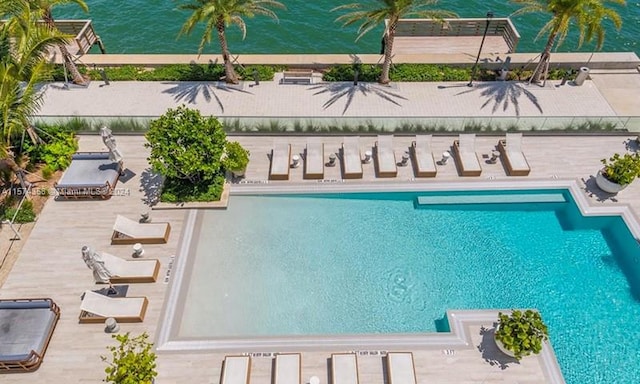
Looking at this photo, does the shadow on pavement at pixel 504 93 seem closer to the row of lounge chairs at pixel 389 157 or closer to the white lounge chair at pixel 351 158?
the row of lounge chairs at pixel 389 157

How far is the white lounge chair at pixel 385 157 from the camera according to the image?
772 inches

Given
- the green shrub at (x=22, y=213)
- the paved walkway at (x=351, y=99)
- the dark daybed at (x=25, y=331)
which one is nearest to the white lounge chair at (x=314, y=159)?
the paved walkway at (x=351, y=99)

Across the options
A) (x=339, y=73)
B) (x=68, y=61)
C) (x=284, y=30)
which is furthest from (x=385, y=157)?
(x=68, y=61)

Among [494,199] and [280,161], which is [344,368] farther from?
[494,199]

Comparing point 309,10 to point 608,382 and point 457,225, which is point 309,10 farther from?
point 608,382

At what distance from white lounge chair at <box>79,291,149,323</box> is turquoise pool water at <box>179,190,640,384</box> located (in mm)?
1656

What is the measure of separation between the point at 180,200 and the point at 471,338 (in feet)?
44.0

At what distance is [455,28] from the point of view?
29438 millimetres

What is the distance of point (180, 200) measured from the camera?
61.2ft

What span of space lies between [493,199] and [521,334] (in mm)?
7292

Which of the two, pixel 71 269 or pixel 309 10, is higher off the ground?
pixel 309 10

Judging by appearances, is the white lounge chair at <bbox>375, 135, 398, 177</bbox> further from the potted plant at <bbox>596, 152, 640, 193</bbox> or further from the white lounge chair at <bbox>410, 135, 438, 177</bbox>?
the potted plant at <bbox>596, 152, 640, 193</bbox>

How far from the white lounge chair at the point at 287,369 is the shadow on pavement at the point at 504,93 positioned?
18.1 meters

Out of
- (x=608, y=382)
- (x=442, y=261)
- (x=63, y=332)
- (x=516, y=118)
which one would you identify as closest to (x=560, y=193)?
(x=516, y=118)
